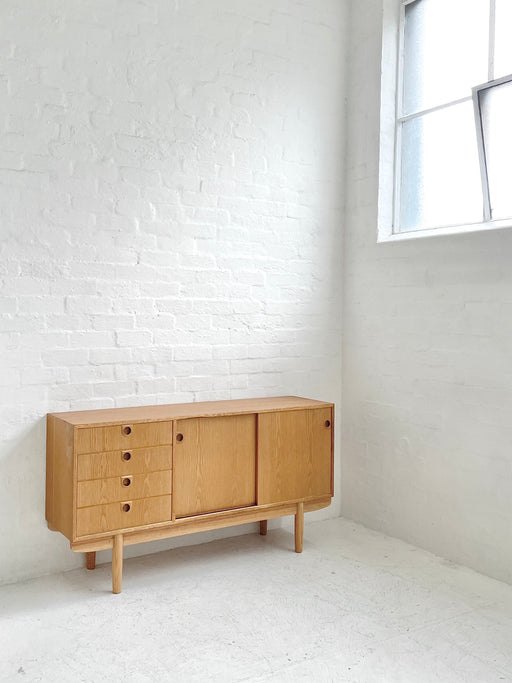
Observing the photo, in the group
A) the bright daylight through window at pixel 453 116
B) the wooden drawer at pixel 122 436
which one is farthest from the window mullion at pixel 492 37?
the wooden drawer at pixel 122 436

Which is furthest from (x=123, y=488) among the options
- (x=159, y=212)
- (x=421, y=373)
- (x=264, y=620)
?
(x=421, y=373)

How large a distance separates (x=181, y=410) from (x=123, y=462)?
44cm

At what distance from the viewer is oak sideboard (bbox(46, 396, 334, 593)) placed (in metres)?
2.94

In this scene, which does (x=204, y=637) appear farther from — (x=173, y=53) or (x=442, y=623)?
(x=173, y=53)

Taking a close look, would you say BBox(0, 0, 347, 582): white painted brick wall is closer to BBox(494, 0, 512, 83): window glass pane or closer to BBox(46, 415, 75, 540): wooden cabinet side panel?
BBox(46, 415, 75, 540): wooden cabinet side panel

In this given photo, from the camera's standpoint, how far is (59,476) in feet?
9.96

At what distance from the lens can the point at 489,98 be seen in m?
3.37

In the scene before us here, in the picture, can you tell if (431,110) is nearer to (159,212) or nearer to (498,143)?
(498,143)

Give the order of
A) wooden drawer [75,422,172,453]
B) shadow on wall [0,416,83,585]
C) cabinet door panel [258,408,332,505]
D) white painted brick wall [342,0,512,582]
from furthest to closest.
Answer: cabinet door panel [258,408,332,505] < white painted brick wall [342,0,512,582] < shadow on wall [0,416,83,585] < wooden drawer [75,422,172,453]

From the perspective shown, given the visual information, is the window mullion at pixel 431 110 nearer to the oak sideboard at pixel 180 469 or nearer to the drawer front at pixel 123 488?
the oak sideboard at pixel 180 469

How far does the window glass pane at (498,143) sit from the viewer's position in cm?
329

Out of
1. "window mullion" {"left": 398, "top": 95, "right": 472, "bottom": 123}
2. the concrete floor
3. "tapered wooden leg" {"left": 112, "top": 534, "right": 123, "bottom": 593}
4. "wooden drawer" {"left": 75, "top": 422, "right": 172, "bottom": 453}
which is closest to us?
the concrete floor

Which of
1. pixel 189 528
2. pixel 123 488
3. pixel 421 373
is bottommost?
pixel 189 528

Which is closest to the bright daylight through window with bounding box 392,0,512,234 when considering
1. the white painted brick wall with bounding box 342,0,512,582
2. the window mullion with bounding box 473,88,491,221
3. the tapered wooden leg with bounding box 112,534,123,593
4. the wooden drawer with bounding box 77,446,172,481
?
the window mullion with bounding box 473,88,491,221
